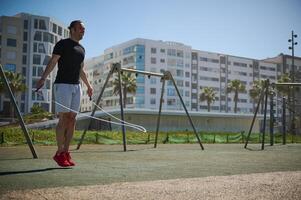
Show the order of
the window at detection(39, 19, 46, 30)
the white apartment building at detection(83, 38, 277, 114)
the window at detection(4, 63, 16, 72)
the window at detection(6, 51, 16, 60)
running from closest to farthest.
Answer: the window at detection(4, 63, 16, 72), the window at detection(6, 51, 16, 60), the window at detection(39, 19, 46, 30), the white apartment building at detection(83, 38, 277, 114)

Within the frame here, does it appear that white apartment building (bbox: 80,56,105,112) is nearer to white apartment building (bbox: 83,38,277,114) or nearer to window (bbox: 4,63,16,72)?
white apartment building (bbox: 83,38,277,114)

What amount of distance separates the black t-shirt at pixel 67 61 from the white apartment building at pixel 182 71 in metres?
83.2

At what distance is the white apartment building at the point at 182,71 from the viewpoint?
93.0m

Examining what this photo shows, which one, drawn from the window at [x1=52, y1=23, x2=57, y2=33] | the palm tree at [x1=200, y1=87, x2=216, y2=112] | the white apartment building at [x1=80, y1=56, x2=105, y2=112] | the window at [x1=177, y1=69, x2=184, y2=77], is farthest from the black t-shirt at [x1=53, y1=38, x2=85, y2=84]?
the white apartment building at [x1=80, y1=56, x2=105, y2=112]

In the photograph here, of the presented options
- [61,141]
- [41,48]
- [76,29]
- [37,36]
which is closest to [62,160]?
[61,141]

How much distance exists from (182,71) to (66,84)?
95679 millimetres

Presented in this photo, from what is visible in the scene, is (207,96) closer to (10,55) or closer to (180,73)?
(180,73)

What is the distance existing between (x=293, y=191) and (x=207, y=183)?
1.03 metres

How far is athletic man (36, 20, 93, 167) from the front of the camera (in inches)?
219

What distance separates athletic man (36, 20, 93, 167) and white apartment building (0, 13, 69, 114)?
2955 inches

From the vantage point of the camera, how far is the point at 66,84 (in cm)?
564

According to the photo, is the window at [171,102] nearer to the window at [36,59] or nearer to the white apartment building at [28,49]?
the white apartment building at [28,49]

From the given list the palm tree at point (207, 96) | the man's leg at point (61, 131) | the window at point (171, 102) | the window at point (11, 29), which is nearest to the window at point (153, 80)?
the window at point (171, 102)

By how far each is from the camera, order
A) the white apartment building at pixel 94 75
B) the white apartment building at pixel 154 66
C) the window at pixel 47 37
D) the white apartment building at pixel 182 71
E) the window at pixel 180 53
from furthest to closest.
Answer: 1. the white apartment building at pixel 94 75
2. the window at pixel 180 53
3. the white apartment building at pixel 182 71
4. the white apartment building at pixel 154 66
5. the window at pixel 47 37
